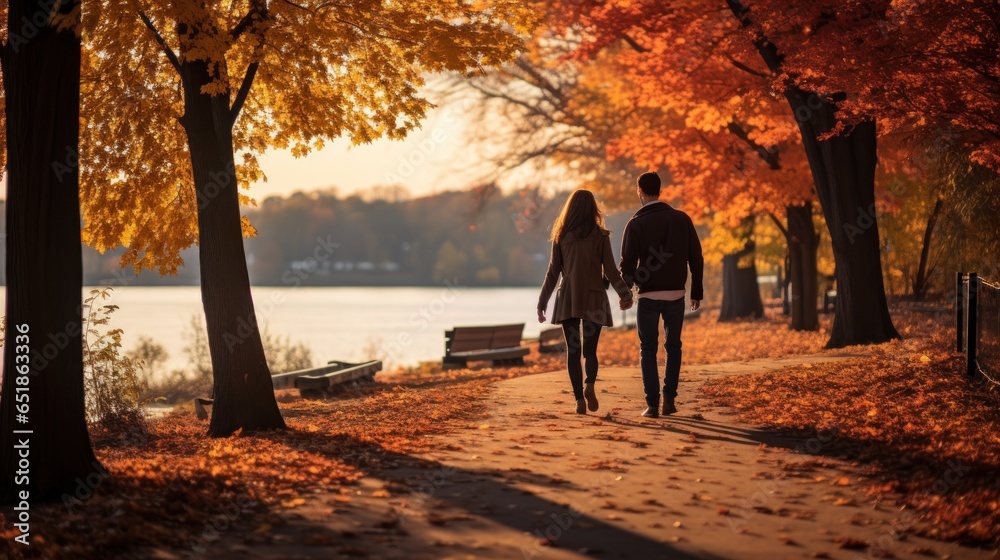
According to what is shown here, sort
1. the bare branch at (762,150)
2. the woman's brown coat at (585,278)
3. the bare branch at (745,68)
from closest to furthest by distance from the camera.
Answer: the woman's brown coat at (585,278), the bare branch at (745,68), the bare branch at (762,150)

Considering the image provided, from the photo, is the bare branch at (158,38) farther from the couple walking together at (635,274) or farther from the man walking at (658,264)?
the man walking at (658,264)

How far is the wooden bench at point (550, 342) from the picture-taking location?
27.0 m

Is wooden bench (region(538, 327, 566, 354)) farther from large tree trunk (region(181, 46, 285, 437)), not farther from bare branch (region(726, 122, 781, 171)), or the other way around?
large tree trunk (region(181, 46, 285, 437))

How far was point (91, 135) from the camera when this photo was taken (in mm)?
12320

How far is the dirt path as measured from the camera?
5.59 metres

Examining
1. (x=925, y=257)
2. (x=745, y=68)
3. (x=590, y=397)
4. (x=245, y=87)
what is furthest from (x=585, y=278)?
(x=925, y=257)

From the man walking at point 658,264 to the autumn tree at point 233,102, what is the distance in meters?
2.89

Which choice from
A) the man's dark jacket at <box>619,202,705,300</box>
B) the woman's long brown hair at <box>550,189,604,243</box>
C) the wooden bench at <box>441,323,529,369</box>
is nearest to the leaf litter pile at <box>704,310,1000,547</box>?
the man's dark jacket at <box>619,202,705,300</box>

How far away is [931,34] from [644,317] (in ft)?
18.1

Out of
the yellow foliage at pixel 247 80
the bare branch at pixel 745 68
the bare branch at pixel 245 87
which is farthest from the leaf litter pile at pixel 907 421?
the bare branch at pixel 245 87

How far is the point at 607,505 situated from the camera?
654 cm

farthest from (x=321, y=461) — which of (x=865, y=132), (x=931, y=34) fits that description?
(x=865, y=132)

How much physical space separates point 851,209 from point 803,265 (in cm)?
814

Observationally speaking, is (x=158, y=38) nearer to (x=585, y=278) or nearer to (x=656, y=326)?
(x=585, y=278)
